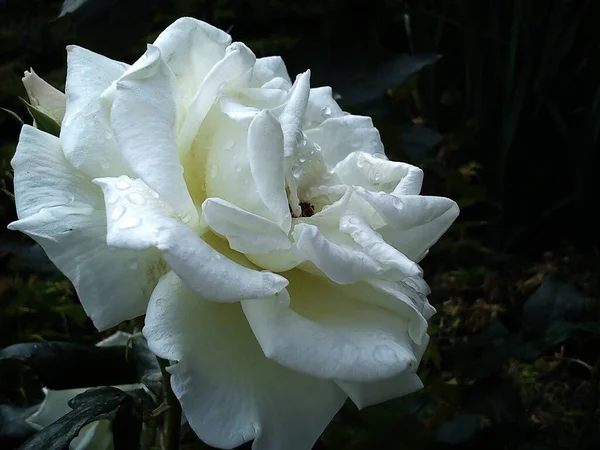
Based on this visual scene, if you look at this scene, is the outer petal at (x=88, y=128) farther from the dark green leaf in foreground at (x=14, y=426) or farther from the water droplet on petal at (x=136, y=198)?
the dark green leaf in foreground at (x=14, y=426)

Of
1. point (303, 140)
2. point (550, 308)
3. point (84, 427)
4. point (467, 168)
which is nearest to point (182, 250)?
point (303, 140)

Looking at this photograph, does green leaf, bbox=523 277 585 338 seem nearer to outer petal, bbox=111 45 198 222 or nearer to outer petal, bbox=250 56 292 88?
outer petal, bbox=250 56 292 88

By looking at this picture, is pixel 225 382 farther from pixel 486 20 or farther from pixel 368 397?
pixel 486 20

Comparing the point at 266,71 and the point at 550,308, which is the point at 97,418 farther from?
the point at 550,308

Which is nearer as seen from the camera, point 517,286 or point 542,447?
point 542,447

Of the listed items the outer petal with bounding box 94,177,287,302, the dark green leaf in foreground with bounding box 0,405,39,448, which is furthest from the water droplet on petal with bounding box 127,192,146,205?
the dark green leaf in foreground with bounding box 0,405,39,448

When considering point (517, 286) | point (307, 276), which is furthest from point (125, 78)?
point (517, 286)

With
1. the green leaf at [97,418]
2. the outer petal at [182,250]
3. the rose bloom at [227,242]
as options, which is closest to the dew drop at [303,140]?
the rose bloom at [227,242]
